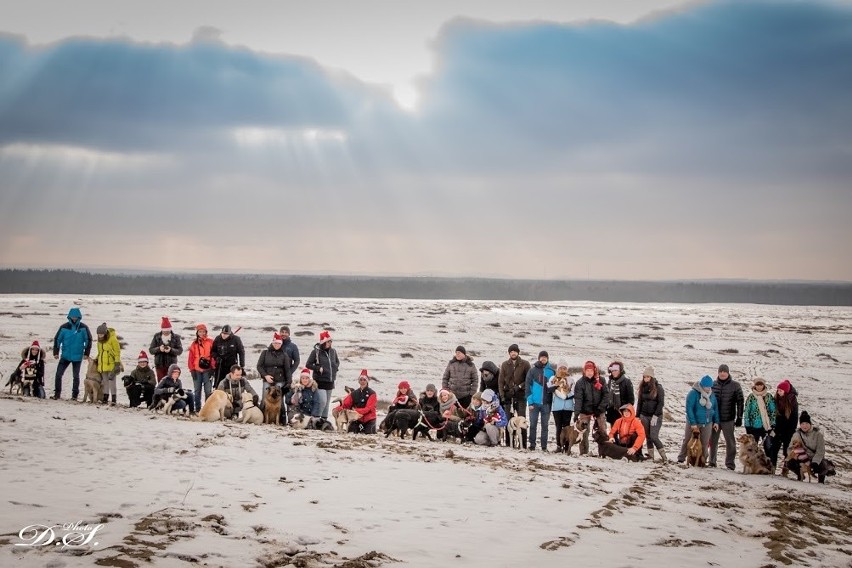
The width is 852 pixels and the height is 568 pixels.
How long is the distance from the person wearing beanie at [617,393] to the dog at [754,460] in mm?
2007

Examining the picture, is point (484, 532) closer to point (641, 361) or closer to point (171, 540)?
point (171, 540)

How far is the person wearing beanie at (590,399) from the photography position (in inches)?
481

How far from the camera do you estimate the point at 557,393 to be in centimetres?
1256

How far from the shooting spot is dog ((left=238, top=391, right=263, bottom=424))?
12.9 meters

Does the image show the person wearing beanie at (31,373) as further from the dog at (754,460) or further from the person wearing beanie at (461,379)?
the dog at (754,460)

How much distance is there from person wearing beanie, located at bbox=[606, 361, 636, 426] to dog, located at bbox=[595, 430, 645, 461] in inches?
18.7

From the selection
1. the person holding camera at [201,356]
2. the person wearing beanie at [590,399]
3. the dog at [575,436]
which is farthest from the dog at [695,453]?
the person holding camera at [201,356]

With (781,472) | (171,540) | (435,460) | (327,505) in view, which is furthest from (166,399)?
(781,472)

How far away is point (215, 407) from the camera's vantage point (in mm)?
12742

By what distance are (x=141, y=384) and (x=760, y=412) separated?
12.5m

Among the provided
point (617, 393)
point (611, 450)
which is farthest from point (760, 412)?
point (611, 450)

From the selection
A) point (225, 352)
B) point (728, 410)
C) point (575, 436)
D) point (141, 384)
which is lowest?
point (575, 436)

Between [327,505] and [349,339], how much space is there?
81.1 feet

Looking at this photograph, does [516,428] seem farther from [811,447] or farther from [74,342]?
[74,342]
